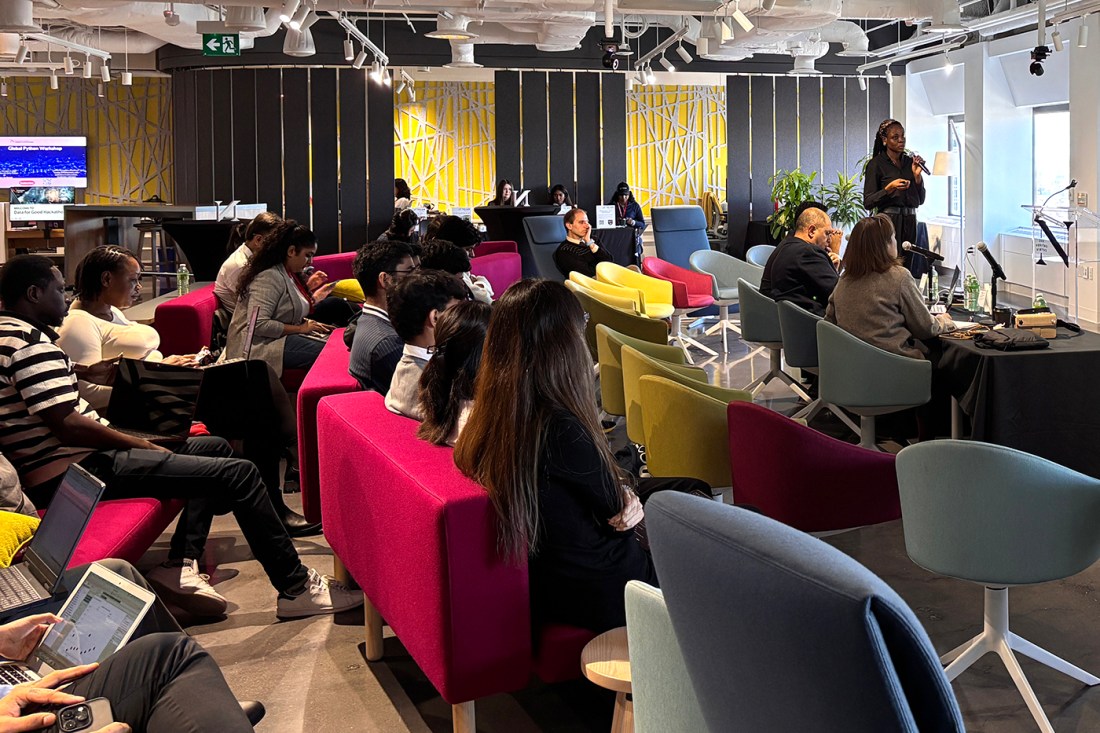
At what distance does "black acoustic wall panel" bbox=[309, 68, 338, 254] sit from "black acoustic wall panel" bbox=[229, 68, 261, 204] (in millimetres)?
795

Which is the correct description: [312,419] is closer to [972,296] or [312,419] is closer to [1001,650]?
[1001,650]

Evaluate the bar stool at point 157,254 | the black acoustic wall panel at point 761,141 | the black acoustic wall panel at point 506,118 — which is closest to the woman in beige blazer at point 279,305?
the bar stool at point 157,254

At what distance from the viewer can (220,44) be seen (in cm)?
1162

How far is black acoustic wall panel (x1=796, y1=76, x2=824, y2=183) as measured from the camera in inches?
607

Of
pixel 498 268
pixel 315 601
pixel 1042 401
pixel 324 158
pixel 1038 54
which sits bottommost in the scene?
pixel 315 601

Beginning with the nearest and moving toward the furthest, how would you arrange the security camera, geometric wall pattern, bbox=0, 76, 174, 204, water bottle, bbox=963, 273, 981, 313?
water bottle, bbox=963, 273, 981, 313, the security camera, geometric wall pattern, bbox=0, 76, 174, 204

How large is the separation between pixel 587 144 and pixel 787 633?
14.0 metres

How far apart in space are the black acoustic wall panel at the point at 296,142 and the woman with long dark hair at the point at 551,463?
12.5m

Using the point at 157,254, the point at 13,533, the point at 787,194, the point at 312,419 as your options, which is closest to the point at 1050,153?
the point at 787,194

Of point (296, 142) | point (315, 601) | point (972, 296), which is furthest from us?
point (296, 142)

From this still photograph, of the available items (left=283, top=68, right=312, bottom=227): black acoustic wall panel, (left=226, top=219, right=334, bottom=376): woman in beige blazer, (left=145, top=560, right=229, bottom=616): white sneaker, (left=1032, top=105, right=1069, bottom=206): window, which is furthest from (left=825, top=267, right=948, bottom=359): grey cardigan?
(left=283, top=68, right=312, bottom=227): black acoustic wall panel

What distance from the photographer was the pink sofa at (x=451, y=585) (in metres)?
2.63

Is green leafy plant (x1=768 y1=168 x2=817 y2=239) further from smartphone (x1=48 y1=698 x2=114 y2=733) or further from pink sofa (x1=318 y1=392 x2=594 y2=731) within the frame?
smartphone (x1=48 y1=698 x2=114 y2=733)

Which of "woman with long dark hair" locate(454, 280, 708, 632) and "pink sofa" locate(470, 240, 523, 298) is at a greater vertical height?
"pink sofa" locate(470, 240, 523, 298)
